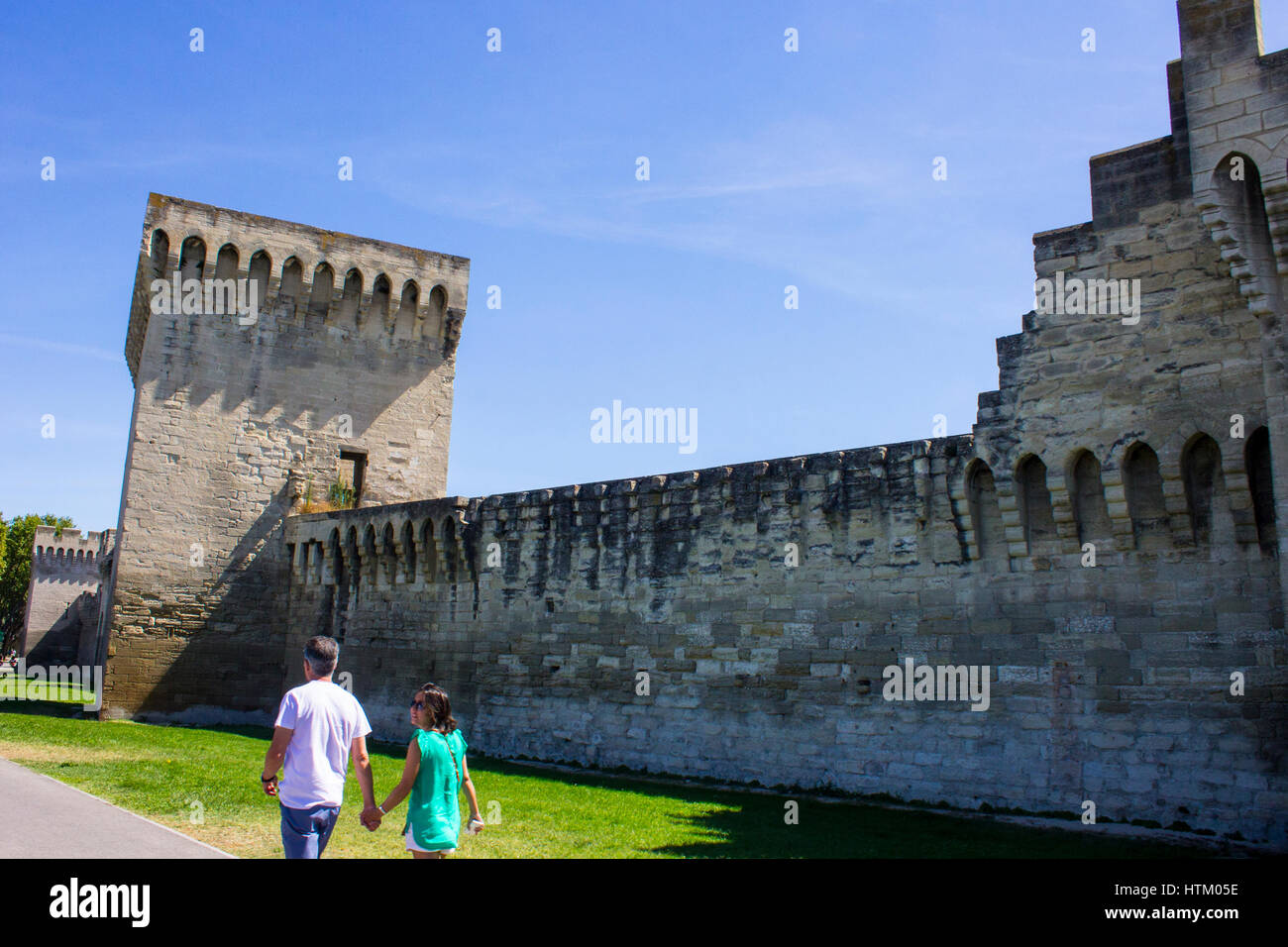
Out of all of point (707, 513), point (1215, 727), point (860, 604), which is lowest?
point (1215, 727)

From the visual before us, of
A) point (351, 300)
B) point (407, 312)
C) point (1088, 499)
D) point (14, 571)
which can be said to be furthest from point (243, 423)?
point (14, 571)

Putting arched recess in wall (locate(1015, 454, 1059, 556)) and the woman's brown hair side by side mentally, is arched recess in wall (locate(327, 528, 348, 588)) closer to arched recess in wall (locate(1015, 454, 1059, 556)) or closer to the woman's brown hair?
arched recess in wall (locate(1015, 454, 1059, 556))

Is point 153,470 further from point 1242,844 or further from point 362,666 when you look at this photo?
point 1242,844

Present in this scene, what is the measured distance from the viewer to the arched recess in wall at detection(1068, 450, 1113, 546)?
10555 mm

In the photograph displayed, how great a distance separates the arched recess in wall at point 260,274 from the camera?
72.4 ft

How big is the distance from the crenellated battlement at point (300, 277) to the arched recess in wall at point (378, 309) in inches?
0.9

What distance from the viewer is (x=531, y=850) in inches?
324

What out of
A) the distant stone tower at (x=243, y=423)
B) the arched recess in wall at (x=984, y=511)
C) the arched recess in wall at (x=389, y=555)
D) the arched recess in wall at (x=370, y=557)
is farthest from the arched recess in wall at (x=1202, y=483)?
the distant stone tower at (x=243, y=423)

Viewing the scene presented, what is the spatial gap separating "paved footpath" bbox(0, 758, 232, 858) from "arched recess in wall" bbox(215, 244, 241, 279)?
14122 mm

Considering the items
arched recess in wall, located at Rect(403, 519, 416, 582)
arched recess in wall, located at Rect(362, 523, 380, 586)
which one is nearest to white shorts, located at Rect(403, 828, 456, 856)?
arched recess in wall, located at Rect(403, 519, 416, 582)

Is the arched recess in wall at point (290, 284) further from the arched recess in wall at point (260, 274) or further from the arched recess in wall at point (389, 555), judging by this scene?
the arched recess in wall at point (389, 555)

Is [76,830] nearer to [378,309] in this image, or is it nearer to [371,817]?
[371,817]
